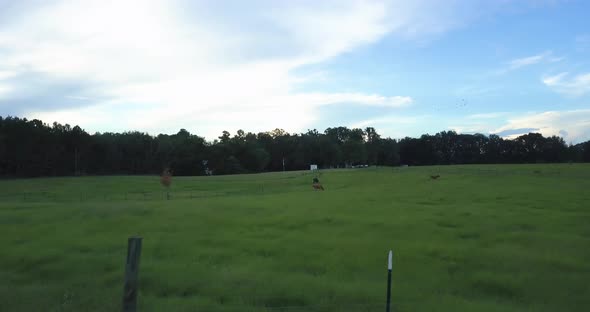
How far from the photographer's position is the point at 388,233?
19.2 m

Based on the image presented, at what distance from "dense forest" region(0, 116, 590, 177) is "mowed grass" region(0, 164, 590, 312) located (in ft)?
266

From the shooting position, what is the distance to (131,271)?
7094mm

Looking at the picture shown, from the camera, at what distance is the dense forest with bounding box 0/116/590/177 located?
317 feet

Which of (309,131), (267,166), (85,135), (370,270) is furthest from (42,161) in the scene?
(309,131)

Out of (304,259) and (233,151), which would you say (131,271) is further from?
(233,151)

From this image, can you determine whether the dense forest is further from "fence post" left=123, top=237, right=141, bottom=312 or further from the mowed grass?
"fence post" left=123, top=237, right=141, bottom=312

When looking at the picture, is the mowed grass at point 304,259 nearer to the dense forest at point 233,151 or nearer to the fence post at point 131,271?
the fence post at point 131,271

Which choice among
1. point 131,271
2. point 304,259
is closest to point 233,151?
point 304,259

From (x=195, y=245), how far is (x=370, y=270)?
7.03 meters

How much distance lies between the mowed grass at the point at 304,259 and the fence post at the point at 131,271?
4084mm

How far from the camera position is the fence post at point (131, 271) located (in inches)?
275

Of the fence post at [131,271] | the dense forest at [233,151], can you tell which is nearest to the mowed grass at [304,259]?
the fence post at [131,271]

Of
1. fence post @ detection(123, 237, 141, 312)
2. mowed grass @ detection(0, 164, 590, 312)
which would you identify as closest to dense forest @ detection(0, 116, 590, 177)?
mowed grass @ detection(0, 164, 590, 312)

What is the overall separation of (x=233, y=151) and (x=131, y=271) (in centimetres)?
13635
